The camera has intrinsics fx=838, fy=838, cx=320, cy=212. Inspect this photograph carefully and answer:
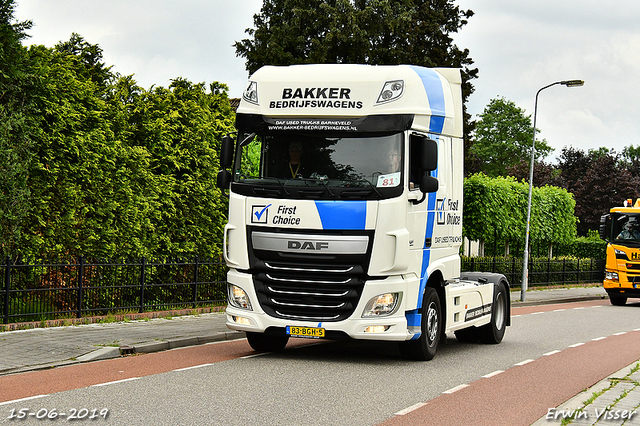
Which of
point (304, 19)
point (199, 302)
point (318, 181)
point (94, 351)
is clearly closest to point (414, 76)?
point (318, 181)

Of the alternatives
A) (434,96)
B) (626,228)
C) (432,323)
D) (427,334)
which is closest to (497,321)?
(432,323)

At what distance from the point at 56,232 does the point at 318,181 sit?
20.3 ft

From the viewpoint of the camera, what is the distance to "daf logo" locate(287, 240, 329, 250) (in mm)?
10594

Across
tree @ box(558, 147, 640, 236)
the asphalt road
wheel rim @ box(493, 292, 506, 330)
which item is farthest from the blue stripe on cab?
tree @ box(558, 147, 640, 236)

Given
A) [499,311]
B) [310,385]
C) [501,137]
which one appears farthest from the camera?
[501,137]

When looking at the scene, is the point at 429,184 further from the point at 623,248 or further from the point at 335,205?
the point at 623,248

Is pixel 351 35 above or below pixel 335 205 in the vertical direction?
above

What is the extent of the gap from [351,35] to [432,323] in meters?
28.6

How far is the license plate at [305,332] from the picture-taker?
1073 cm

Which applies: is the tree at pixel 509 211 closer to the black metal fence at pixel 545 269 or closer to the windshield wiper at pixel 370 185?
the black metal fence at pixel 545 269

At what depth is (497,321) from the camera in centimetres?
1477

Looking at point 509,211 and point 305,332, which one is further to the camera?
point 509,211

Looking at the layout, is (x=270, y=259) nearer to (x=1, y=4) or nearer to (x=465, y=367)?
(x=465, y=367)

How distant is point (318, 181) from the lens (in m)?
10.8
